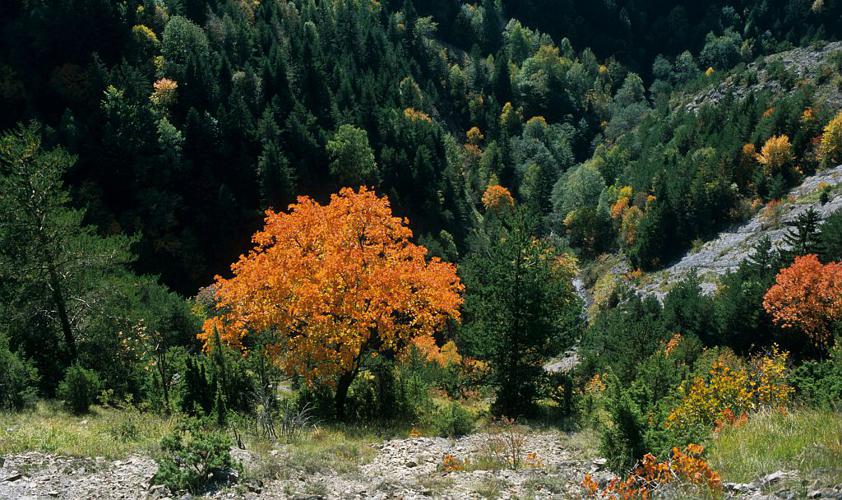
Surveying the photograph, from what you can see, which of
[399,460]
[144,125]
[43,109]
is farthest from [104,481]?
[43,109]

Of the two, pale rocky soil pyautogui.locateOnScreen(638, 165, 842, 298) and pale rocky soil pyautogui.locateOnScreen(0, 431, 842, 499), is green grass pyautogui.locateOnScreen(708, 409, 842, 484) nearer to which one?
pale rocky soil pyautogui.locateOnScreen(0, 431, 842, 499)

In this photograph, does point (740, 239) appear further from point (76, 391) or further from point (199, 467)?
point (199, 467)

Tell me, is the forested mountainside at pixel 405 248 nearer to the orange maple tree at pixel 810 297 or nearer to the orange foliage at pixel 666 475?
the orange foliage at pixel 666 475

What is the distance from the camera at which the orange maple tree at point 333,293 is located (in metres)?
18.1

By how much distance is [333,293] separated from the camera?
18.5 m

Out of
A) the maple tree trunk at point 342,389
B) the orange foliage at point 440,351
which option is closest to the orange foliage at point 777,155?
the orange foliage at point 440,351

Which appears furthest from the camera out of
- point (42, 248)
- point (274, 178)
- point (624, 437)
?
point (274, 178)

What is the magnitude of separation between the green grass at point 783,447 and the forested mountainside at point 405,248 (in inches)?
2.7

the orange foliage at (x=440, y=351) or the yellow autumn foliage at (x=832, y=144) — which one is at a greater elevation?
the yellow autumn foliage at (x=832, y=144)

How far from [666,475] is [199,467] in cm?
813

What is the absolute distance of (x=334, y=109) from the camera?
8406 cm

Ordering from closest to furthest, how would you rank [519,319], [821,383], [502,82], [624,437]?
[624,437]
[821,383]
[519,319]
[502,82]

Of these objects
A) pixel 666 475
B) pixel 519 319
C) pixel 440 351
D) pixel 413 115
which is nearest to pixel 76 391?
pixel 519 319

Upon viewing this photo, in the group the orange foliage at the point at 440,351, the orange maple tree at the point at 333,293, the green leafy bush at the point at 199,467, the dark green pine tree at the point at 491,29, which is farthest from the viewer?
the dark green pine tree at the point at 491,29
